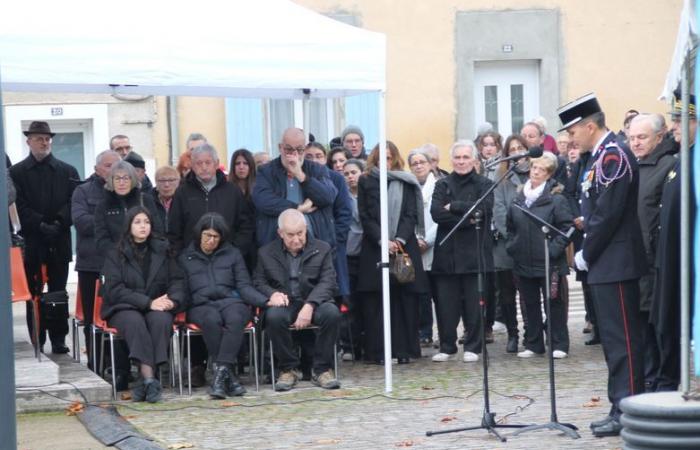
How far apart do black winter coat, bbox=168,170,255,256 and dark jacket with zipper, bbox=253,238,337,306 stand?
0.51 metres

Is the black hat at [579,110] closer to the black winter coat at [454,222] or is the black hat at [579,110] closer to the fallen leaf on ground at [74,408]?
the black winter coat at [454,222]

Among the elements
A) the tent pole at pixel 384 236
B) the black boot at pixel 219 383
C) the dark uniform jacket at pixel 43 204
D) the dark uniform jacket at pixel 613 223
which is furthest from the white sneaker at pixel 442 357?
the dark uniform jacket at pixel 613 223

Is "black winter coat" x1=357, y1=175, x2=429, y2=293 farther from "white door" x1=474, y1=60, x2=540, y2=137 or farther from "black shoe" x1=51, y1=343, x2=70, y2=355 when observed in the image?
"white door" x1=474, y1=60, x2=540, y2=137

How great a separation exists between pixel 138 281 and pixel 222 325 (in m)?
0.74

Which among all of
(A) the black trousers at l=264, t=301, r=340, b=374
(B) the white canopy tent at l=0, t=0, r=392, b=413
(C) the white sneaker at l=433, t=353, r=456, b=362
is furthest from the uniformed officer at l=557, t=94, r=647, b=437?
(C) the white sneaker at l=433, t=353, r=456, b=362

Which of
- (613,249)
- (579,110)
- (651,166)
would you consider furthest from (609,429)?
(651,166)

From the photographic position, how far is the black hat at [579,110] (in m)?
9.31

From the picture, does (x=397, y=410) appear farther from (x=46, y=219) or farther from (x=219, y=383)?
(x=46, y=219)

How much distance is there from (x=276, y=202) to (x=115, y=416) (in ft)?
8.82

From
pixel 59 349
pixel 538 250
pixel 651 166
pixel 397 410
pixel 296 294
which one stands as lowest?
pixel 397 410

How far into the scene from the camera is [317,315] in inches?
474

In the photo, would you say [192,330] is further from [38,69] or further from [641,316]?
[641,316]

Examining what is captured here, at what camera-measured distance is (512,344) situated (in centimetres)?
1384

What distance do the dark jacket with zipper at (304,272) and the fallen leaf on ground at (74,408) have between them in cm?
179
